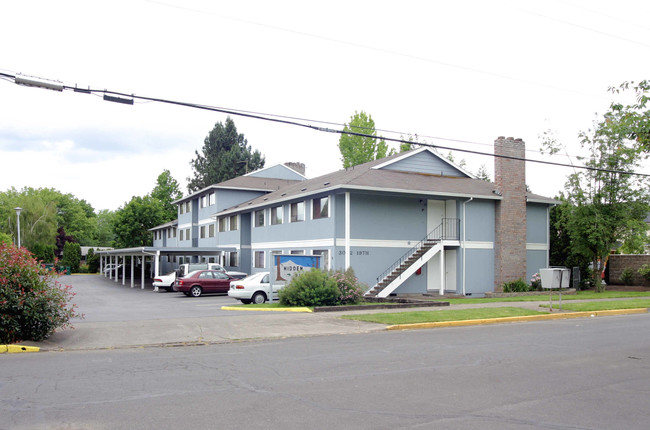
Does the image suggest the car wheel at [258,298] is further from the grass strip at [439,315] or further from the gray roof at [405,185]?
the grass strip at [439,315]

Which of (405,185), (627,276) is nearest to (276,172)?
(405,185)

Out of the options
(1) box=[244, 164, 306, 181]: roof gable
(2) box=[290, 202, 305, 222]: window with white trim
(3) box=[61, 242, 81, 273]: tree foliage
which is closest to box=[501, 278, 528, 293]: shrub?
(2) box=[290, 202, 305, 222]: window with white trim

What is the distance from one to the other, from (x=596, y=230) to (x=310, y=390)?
2704 cm

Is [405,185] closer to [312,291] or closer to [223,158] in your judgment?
[312,291]

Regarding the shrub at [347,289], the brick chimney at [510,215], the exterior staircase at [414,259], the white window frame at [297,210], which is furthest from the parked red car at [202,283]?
the brick chimney at [510,215]

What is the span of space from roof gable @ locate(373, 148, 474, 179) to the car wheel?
10.3m

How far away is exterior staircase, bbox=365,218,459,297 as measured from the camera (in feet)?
85.1

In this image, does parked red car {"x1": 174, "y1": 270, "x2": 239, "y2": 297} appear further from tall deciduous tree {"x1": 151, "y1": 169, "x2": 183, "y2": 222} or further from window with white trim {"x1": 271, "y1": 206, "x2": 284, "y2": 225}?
tall deciduous tree {"x1": 151, "y1": 169, "x2": 183, "y2": 222}

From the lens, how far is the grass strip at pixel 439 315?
16.6 metres

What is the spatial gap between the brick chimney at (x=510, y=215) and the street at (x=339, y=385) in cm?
1628

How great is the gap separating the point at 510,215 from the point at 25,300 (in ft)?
80.0

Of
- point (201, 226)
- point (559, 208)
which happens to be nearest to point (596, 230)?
point (559, 208)

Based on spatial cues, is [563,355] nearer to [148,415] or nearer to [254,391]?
[254,391]

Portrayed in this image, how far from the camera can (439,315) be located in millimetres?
17812
